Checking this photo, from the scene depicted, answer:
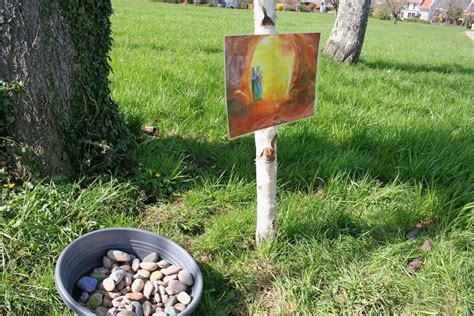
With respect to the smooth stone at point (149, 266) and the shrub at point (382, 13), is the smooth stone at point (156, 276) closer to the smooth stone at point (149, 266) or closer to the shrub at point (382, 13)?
the smooth stone at point (149, 266)

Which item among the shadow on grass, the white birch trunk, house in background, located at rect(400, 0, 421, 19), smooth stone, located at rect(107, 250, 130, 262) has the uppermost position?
the white birch trunk

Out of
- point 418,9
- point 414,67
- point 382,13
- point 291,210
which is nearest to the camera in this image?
point 291,210

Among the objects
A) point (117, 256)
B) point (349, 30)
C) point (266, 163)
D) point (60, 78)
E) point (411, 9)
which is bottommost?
point (411, 9)

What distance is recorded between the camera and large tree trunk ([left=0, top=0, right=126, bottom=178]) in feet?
7.40

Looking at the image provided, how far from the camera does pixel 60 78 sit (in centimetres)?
246

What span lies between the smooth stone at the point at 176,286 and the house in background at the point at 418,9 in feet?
291

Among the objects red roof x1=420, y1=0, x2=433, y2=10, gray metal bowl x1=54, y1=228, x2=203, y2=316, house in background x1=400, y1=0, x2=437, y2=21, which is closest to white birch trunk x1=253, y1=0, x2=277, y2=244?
gray metal bowl x1=54, y1=228, x2=203, y2=316

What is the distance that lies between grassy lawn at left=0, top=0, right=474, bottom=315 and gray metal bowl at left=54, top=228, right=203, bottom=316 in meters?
0.14

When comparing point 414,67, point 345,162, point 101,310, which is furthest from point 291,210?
point 414,67

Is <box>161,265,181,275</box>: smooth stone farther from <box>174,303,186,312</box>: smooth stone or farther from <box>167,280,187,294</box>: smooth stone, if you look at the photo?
<box>174,303,186,312</box>: smooth stone

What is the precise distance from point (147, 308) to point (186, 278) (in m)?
0.22

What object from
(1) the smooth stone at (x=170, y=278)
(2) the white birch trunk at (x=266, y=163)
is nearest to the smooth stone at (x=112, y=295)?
(1) the smooth stone at (x=170, y=278)

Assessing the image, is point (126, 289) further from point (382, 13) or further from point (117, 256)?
point (382, 13)

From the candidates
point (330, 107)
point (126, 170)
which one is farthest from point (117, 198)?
point (330, 107)
